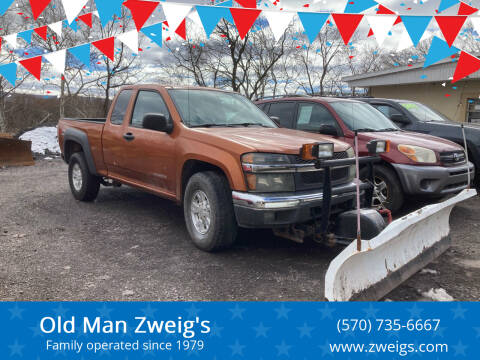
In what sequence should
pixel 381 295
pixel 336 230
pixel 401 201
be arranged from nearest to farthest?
pixel 381 295 < pixel 336 230 < pixel 401 201

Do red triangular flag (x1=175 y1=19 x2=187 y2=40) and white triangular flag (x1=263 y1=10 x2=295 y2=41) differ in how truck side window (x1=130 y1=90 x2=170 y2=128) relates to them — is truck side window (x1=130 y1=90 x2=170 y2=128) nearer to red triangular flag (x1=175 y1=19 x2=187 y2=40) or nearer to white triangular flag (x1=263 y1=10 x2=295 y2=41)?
red triangular flag (x1=175 y1=19 x2=187 y2=40)

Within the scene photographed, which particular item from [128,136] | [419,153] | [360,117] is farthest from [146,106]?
[419,153]

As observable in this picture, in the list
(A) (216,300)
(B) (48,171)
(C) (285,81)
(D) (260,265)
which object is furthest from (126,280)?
(C) (285,81)

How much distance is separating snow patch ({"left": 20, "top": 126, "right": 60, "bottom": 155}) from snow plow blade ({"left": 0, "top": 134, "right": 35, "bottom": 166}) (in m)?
2.07

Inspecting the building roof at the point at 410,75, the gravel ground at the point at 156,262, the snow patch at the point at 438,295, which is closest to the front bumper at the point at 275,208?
the gravel ground at the point at 156,262

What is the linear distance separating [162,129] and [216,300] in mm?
2169

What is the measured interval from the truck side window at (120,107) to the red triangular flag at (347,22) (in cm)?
331

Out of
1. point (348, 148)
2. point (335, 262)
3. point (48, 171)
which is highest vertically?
point (348, 148)

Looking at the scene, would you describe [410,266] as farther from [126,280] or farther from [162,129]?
[162,129]

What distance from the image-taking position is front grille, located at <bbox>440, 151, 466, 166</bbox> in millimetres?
5637

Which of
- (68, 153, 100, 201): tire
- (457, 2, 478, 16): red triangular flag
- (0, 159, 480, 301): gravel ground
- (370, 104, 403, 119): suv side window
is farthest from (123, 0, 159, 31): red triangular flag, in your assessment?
(370, 104, 403, 119): suv side window

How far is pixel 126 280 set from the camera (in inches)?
144

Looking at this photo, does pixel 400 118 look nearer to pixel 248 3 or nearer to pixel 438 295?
pixel 248 3

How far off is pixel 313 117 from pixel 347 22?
1530 mm
